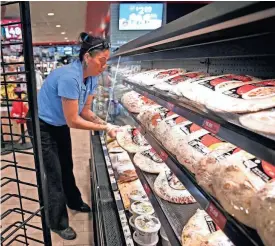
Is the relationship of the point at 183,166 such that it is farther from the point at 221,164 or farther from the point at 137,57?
the point at 137,57

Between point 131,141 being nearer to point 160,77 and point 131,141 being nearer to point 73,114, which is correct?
point 73,114

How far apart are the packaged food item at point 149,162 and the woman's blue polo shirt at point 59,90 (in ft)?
2.08

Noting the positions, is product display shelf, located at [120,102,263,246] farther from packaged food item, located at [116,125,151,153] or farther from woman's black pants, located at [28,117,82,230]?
woman's black pants, located at [28,117,82,230]

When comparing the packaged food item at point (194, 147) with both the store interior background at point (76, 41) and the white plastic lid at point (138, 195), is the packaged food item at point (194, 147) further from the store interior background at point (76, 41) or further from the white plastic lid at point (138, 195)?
the store interior background at point (76, 41)

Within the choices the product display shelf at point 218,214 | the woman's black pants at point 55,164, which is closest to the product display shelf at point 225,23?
the product display shelf at point 218,214

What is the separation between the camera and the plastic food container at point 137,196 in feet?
6.26

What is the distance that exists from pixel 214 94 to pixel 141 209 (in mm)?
1051

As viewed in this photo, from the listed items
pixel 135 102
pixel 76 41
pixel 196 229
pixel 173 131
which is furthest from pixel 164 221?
pixel 76 41

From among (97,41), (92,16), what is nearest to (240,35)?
(97,41)

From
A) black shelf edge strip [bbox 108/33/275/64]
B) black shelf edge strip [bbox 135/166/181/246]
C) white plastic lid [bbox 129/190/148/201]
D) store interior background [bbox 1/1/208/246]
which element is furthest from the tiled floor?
black shelf edge strip [bbox 108/33/275/64]

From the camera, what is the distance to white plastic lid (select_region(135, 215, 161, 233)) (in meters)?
1.55

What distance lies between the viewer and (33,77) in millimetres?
1113

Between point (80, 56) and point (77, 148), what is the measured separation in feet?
10.4

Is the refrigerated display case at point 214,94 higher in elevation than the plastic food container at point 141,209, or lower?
higher
